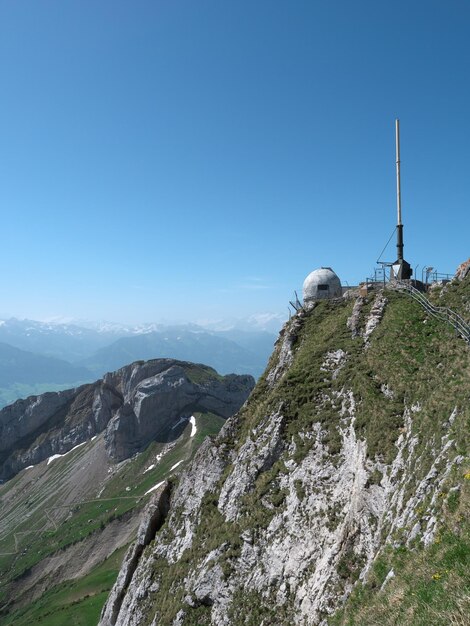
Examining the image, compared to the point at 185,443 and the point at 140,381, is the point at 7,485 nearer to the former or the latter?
the point at 140,381

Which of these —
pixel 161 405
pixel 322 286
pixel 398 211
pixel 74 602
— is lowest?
pixel 74 602

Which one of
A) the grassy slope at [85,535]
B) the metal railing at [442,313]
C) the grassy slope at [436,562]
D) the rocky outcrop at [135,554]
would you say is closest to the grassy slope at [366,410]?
the grassy slope at [436,562]

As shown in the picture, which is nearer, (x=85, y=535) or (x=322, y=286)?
(x=322, y=286)

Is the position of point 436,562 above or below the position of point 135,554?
above

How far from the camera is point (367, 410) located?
28.8 m

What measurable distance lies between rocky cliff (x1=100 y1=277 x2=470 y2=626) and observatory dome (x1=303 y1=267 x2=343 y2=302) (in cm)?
1503

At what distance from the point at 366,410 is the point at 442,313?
11014 mm

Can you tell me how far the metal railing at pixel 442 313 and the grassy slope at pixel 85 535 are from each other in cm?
8236

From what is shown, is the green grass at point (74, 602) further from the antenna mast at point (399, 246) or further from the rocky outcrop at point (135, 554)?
the antenna mast at point (399, 246)

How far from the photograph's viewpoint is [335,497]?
26422 millimetres

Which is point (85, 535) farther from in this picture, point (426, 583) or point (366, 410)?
point (426, 583)

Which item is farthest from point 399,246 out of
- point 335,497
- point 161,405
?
point 161,405

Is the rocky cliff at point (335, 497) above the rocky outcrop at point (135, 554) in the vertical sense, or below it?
above

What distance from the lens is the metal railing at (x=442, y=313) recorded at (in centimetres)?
2913
